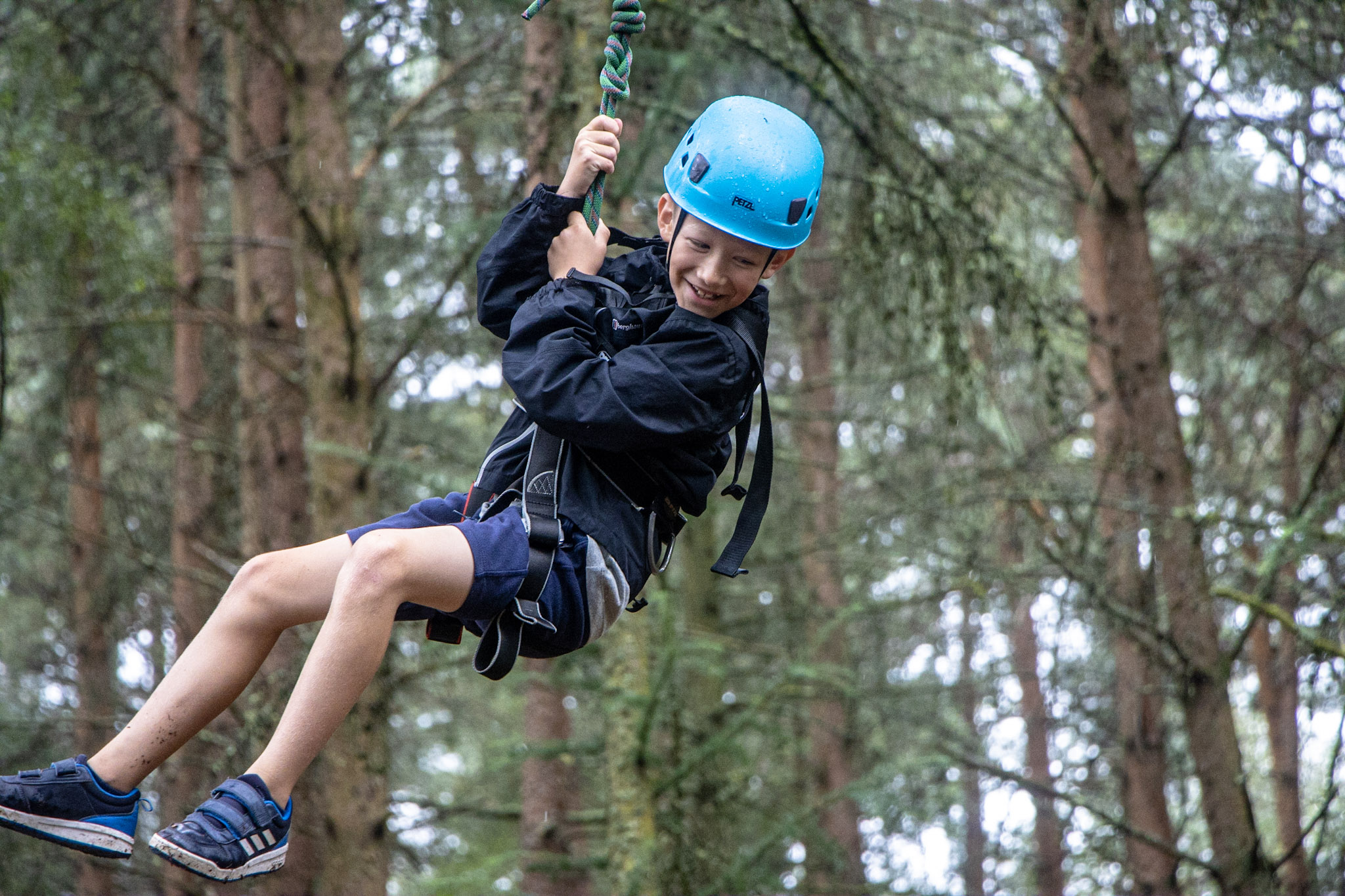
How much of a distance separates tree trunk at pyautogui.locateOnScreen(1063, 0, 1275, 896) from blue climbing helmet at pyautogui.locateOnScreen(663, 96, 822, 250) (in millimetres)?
3072

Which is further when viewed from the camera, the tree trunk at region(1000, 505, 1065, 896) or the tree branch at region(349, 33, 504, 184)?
the tree trunk at region(1000, 505, 1065, 896)

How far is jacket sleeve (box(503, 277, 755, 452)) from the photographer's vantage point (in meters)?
2.79

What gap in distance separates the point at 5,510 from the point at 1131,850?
7560 millimetres

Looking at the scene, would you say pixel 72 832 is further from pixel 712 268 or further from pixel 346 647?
pixel 712 268

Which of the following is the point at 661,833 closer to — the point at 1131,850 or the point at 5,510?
the point at 1131,850

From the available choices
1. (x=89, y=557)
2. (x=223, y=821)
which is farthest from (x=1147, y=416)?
(x=89, y=557)

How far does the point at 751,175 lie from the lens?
9.50 feet

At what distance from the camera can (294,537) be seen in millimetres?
7586

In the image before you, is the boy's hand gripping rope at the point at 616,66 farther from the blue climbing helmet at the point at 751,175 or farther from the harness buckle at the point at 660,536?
the harness buckle at the point at 660,536

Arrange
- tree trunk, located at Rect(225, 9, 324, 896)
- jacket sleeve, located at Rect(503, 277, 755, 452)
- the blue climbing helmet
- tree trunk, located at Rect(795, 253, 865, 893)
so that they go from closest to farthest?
jacket sleeve, located at Rect(503, 277, 755, 452)
the blue climbing helmet
tree trunk, located at Rect(225, 9, 324, 896)
tree trunk, located at Rect(795, 253, 865, 893)

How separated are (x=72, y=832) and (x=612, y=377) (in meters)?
1.50

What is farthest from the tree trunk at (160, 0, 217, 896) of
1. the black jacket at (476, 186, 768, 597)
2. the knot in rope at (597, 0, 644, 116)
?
the knot in rope at (597, 0, 644, 116)

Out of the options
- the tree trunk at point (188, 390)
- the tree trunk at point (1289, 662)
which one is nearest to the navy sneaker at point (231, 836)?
the tree trunk at point (1289, 662)

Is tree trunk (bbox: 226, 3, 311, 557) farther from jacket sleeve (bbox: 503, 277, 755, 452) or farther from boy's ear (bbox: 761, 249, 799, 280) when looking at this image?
→ boy's ear (bbox: 761, 249, 799, 280)
